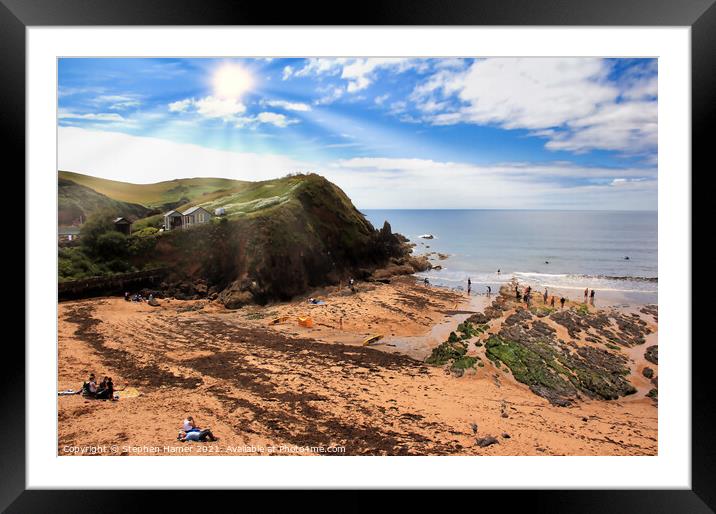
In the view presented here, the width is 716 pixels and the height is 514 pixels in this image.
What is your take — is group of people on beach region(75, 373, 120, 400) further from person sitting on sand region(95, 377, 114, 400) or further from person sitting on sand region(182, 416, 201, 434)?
person sitting on sand region(182, 416, 201, 434)

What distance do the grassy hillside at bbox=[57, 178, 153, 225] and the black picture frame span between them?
0.47 meters

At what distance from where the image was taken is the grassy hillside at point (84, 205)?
298 centimetres

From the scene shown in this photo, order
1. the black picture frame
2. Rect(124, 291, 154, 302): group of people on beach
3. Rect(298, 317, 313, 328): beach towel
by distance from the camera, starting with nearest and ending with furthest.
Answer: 1. the black picture frame
2. Rect(124, 291, 154, 302): group of people on beach
3. Rect(298, 317, 313, 328): beach towel

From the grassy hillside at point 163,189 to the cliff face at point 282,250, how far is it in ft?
1.38

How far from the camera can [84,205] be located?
330 cm

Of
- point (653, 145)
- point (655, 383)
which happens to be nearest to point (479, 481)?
point (655, 383)

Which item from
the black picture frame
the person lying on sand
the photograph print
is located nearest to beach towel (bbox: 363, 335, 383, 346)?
the photograph print

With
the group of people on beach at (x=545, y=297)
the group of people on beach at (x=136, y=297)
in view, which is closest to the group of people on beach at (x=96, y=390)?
the group of people on beach at (x=136, y=297)

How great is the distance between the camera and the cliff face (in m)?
4.06

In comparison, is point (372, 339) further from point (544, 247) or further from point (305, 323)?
point (544, 247)

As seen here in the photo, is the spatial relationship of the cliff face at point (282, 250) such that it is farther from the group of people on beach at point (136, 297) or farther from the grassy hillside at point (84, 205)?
the grassy hillside at point (84, 205)

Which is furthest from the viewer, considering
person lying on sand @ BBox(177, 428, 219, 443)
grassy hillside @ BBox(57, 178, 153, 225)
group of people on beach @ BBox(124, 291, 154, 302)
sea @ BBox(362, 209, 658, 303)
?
group of people on beach @ BBox(124, 291, 154, 302)

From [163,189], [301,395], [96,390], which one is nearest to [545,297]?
[301,395]
